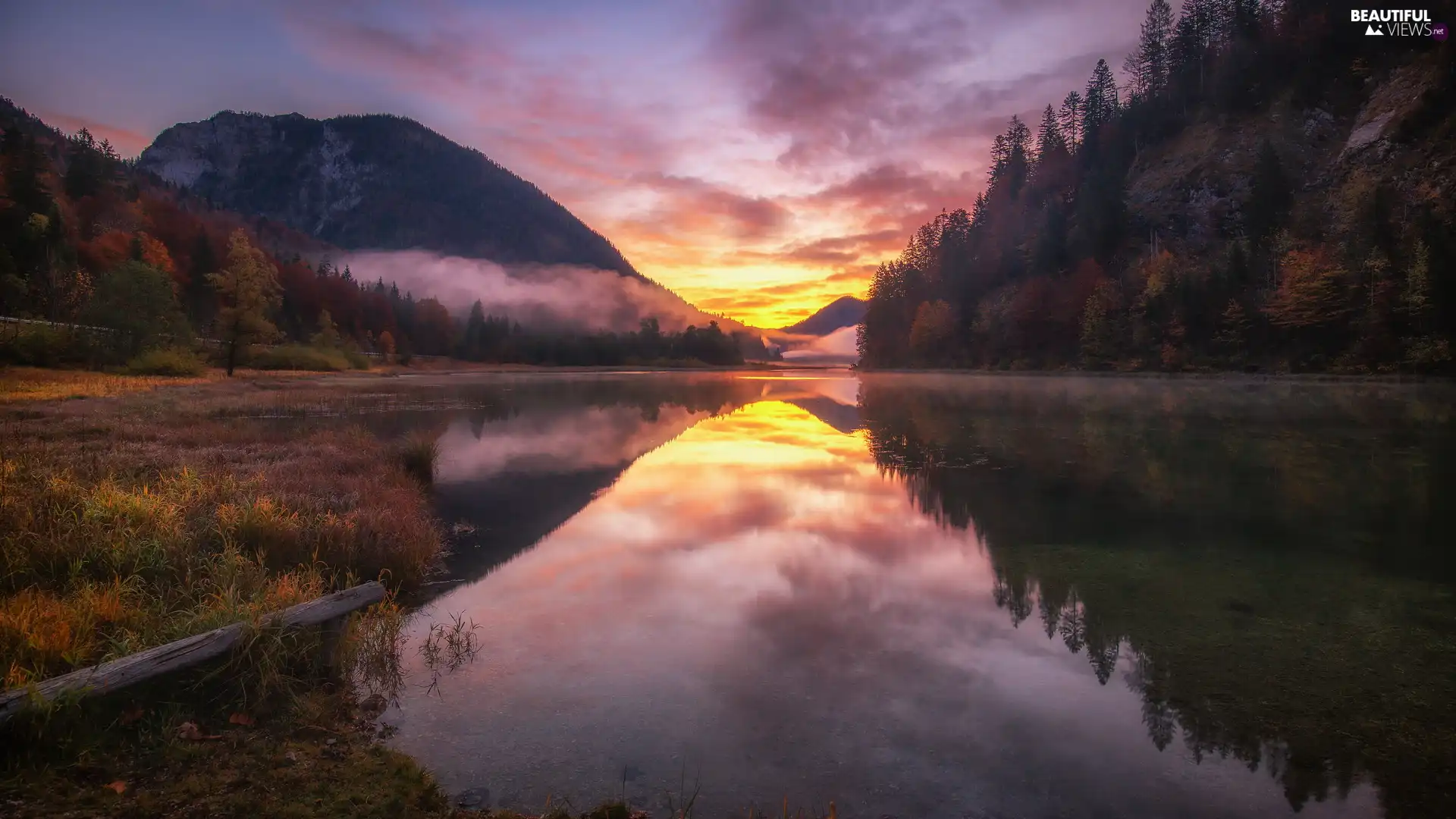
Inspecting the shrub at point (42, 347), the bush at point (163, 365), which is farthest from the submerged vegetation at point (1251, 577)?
the bush at point (163, 365)

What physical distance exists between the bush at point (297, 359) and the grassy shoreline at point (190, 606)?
271 ft

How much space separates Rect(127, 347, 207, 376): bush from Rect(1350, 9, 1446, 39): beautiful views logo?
149 meters

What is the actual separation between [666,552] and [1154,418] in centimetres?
4112

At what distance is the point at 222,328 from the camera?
2731 inches

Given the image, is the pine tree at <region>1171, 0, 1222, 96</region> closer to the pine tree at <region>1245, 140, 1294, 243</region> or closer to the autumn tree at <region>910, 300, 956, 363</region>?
the pine tree at <region>1245, 140, 1294, 243</region>

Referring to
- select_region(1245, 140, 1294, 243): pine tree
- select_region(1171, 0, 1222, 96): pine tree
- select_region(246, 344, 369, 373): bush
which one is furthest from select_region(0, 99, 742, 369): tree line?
select_region(1171, 0, 1222, 96): pine tree

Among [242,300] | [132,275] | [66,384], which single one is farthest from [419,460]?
[242,300]

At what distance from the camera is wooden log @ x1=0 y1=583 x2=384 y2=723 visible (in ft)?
18.6

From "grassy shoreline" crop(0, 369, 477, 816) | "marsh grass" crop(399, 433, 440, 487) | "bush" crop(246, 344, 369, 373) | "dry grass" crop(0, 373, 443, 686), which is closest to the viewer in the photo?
"grassy shoreline" crop(0, 369, 477, 816)

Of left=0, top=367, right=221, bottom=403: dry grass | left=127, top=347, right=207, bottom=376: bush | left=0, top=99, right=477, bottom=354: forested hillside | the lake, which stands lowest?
the lake

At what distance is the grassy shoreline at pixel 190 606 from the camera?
5.51 m

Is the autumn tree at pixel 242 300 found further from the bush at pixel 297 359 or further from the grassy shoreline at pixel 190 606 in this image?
the grassy shoreline at pixel 190 606

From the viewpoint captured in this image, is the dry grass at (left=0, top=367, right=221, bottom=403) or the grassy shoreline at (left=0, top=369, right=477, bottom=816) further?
the dry grass at (left=0, top=367, right=221, bottom=403)

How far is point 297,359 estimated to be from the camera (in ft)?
321
